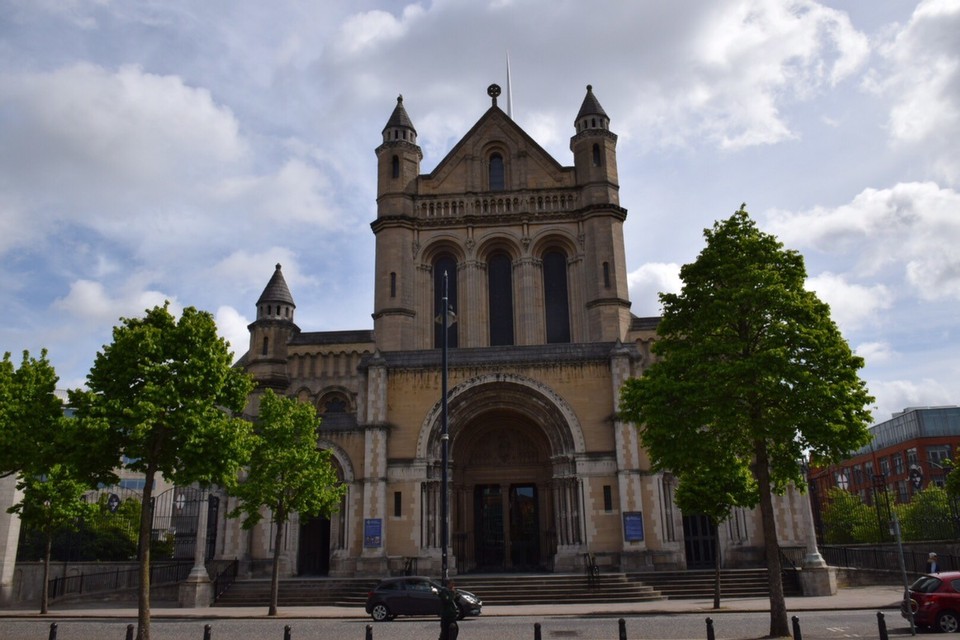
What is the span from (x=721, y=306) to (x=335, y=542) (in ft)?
68.6

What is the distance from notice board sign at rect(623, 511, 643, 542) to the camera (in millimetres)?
28312

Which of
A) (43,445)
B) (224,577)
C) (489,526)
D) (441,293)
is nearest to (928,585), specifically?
(489,526)

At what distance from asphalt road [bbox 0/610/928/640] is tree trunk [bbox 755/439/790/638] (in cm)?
60

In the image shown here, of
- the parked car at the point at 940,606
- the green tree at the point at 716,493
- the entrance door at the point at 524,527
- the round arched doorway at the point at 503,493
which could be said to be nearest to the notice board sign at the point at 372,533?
the round arched doorway at the point at 503,493

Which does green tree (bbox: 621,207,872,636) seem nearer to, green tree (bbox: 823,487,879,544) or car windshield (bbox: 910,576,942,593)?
car windshield (bbox: 910,576,942,593)

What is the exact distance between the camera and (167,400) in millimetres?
16188

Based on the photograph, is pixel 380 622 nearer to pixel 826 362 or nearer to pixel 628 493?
pixel 628 493

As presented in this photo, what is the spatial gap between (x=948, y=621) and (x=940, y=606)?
370 millimetres

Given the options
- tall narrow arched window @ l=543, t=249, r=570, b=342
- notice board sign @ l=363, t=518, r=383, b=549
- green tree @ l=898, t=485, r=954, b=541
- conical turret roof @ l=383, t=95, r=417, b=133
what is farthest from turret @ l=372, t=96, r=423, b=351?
green tree @ l=898, t=485, r=954, b=541

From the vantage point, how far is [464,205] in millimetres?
41031

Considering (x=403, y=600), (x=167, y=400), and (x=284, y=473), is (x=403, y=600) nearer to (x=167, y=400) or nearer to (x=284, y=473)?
(x=284, y=473)

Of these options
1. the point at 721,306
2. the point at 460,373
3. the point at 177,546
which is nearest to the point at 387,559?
the point at 460,373

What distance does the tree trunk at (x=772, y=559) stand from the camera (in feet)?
50.3

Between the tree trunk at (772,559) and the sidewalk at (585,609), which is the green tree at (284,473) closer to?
the sidewalk at (585,609)
